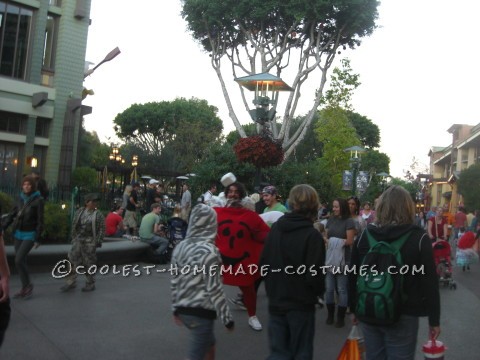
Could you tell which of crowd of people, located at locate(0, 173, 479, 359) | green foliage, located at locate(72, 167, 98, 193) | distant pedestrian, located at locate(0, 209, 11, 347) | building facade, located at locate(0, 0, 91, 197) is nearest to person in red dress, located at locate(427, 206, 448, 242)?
crowd of people, located at locate(0, 173, 479, 359)

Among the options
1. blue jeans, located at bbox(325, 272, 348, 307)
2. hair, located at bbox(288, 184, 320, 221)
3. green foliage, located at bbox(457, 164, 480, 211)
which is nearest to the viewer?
hair, located at bbox(288, 184, 320, 221)

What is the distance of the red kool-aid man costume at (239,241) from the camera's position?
6598 millimetres

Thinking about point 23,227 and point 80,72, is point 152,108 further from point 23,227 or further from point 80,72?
point 23,227

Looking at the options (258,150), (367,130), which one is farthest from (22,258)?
(367,130)

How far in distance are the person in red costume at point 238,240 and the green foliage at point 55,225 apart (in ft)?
19.2

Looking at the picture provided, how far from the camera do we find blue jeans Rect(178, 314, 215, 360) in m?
4.15

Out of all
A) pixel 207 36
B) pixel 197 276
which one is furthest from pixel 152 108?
pixel 197 276

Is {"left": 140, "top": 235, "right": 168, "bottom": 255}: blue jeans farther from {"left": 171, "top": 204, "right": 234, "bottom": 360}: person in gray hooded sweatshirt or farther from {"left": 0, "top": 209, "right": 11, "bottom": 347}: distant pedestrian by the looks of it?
{"left": 0, "top": 209, "right": 11, "bottom": 347}: distant pedestrian

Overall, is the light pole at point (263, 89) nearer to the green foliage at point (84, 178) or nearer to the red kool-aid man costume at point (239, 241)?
the red kool-aid man costume at point (239, 241)

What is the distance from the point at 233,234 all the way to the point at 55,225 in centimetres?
607

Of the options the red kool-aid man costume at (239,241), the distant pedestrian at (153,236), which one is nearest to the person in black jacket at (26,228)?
the red kool-aid man costume at (239,241)

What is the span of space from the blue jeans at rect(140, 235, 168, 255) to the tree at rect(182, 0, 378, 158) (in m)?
14.6

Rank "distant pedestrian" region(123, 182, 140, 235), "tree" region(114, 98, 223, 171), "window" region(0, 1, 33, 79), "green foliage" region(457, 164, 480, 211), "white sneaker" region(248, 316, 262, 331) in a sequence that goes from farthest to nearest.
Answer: "tree" region(114, 98, 223, 171), "green foliage" region(457, 164, 480, 211), "window" region(0, 1, 33, 79), "distant pedestrian" region(123, 182, 140, 235), "white sneaker" region(248, 316, 262, 331)

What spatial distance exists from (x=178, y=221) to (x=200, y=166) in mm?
6799
